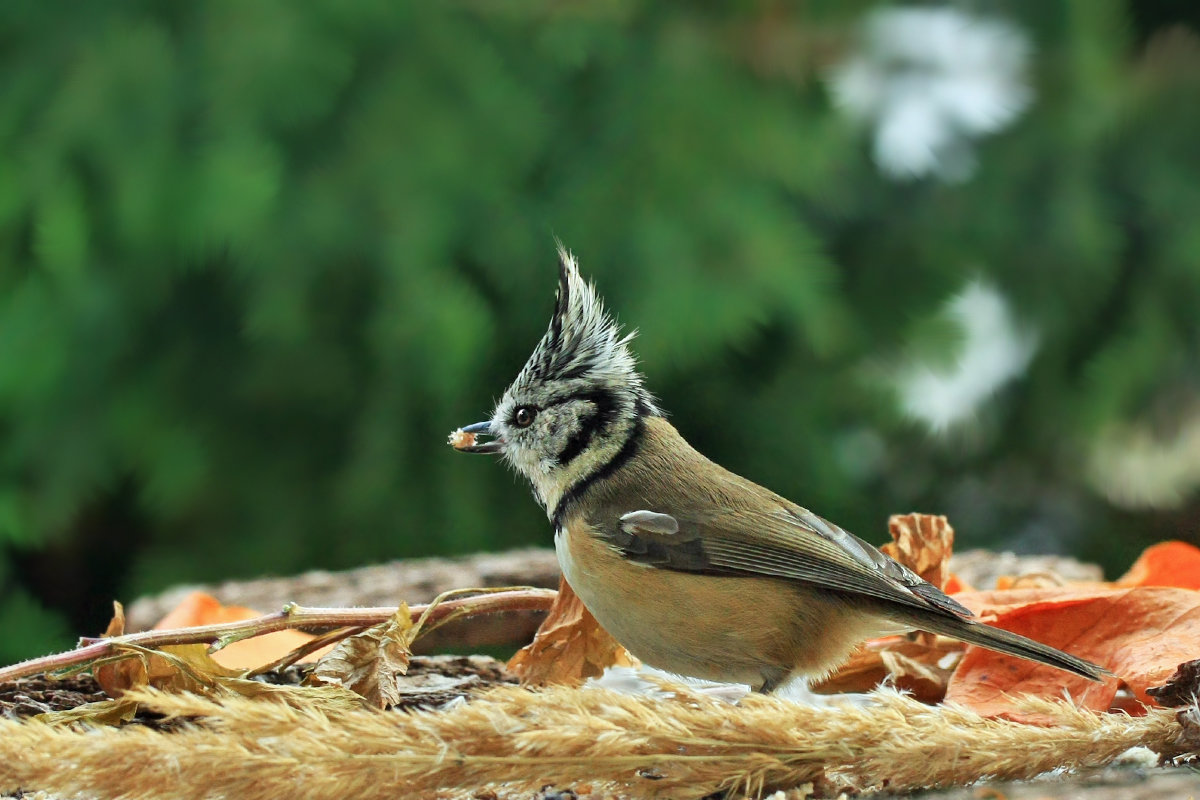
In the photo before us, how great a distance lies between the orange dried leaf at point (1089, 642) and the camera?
1.33 m

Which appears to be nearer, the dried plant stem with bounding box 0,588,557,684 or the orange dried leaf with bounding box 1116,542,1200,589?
the dried plant stem with bounding box 0,588,557,684

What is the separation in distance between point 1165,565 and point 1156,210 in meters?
2.13

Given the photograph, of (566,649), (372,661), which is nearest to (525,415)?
(566,649)

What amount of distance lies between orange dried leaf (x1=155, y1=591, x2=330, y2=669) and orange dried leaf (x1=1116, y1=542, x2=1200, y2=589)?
3.93ft

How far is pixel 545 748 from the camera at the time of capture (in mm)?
967

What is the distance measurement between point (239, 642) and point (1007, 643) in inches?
39.7

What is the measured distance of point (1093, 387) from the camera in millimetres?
A: 3629

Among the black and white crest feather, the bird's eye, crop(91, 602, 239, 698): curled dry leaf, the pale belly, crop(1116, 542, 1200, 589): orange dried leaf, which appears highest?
the black and white crest feather

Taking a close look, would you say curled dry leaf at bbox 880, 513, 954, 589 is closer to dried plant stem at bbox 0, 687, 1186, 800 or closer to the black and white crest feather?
the black and white crest feather

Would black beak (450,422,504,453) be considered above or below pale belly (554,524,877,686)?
above

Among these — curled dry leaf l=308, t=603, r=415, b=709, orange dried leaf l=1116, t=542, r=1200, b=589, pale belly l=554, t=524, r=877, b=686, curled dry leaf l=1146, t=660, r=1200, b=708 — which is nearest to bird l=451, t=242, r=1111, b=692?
pale belly l=554, t=524, r=877, b=686

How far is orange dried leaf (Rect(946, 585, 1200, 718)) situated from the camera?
1.33 meters

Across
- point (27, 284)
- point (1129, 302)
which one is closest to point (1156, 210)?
point (1129, 302)

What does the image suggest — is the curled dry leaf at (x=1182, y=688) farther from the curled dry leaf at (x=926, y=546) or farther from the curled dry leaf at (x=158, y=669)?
the curled dry leaf at (x=158, y=669)
